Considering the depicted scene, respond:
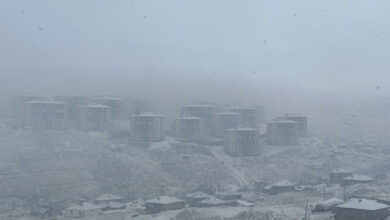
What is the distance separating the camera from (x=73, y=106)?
133375mm

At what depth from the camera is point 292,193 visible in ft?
291

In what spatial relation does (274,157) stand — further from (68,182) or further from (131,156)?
(68,182)

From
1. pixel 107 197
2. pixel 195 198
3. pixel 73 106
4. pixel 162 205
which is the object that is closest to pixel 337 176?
pixel 195 198

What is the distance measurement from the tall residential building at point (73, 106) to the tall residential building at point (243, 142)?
31635mm

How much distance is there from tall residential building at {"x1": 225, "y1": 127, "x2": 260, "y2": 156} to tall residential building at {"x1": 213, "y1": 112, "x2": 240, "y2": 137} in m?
12.0

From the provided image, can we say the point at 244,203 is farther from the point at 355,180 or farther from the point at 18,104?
the point at 18,104

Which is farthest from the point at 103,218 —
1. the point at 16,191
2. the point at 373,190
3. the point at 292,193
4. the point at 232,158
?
the point at 232,158

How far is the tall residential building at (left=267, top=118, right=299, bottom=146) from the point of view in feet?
429

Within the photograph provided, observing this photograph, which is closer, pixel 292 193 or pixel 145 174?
pixel 292 193

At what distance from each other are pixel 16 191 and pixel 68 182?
8.13 m

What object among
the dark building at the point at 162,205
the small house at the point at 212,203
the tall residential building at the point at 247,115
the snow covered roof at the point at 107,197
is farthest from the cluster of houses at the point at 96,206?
the tall residential building at the point at 247,115

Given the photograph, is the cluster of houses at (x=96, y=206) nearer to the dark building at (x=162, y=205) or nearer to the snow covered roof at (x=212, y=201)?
the dark building at (x=162, y=205)

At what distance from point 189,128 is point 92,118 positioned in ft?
65.1

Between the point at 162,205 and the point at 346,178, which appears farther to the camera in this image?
the point at 346,178
